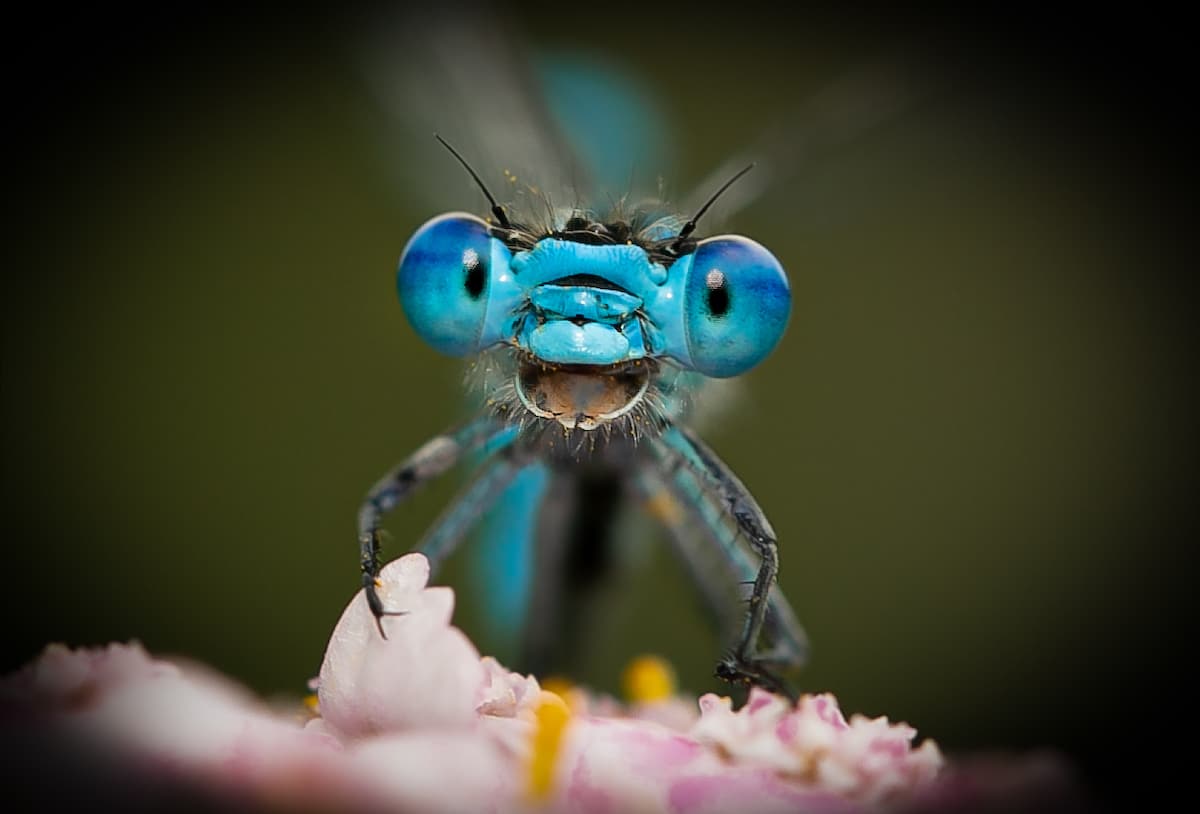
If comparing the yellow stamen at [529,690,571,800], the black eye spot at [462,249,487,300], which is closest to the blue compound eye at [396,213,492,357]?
the black eye spot at [462,249,487,300]

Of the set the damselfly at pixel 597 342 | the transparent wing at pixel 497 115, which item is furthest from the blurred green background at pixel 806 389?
the damselfly at pixel 597 342

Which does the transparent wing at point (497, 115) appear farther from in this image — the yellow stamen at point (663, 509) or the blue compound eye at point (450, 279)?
the yellow stamen at point (663, 509)

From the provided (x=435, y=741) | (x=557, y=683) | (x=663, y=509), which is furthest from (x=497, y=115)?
(x=435, y=741)

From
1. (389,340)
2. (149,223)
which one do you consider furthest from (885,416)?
(149,223)

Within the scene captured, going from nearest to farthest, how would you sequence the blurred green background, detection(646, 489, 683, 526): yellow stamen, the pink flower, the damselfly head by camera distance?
the pink flower < the damselfly head < detection(646, 489, 683, 526): yellow stamen < the blurred green background

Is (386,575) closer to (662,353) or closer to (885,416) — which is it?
(662,353)

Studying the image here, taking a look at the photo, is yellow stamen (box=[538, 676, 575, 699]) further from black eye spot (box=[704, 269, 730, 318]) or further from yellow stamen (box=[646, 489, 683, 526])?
black eye spot (box=[704, 269, 730, 318])
